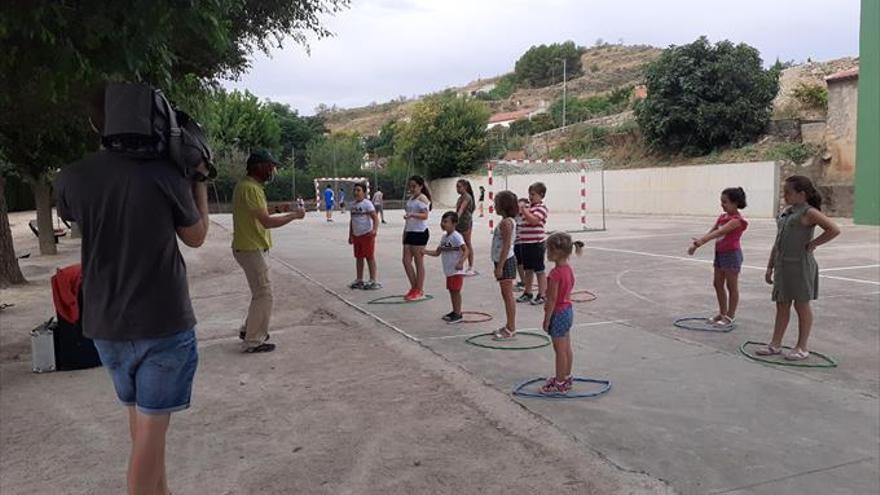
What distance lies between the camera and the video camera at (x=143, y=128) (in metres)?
2.71

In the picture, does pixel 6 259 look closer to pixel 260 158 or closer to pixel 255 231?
pixel 255 231

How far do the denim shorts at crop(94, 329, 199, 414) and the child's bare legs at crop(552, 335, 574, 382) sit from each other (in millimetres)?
3092

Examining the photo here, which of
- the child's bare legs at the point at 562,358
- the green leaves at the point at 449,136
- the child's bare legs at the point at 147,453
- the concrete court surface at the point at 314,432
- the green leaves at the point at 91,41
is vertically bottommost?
the concrete court surface at the point at 314,432

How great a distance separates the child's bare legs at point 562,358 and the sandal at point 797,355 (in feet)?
7.21

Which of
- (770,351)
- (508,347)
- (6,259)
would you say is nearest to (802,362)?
(770,351)

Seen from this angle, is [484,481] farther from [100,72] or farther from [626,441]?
[100,72]

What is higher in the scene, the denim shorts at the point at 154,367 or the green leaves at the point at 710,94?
the green leaves at the point at 710,94

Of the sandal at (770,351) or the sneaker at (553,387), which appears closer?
the sneaker at (553,387)

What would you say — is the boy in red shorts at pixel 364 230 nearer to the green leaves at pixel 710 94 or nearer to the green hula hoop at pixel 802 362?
the green hula hoop at pixel 802 362

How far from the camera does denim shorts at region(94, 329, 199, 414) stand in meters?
2.77

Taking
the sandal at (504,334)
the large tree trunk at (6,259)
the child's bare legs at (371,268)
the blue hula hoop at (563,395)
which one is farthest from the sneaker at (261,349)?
the large tree trunk at (6,259)

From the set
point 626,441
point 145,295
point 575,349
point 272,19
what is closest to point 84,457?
point 145,295

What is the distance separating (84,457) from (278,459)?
48.3 inches

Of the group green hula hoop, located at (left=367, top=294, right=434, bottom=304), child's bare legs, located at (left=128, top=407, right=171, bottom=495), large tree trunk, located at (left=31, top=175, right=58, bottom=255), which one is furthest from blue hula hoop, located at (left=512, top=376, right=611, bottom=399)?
large tree trunk, located at (left=31, top=175, right=58, bottom=255)
